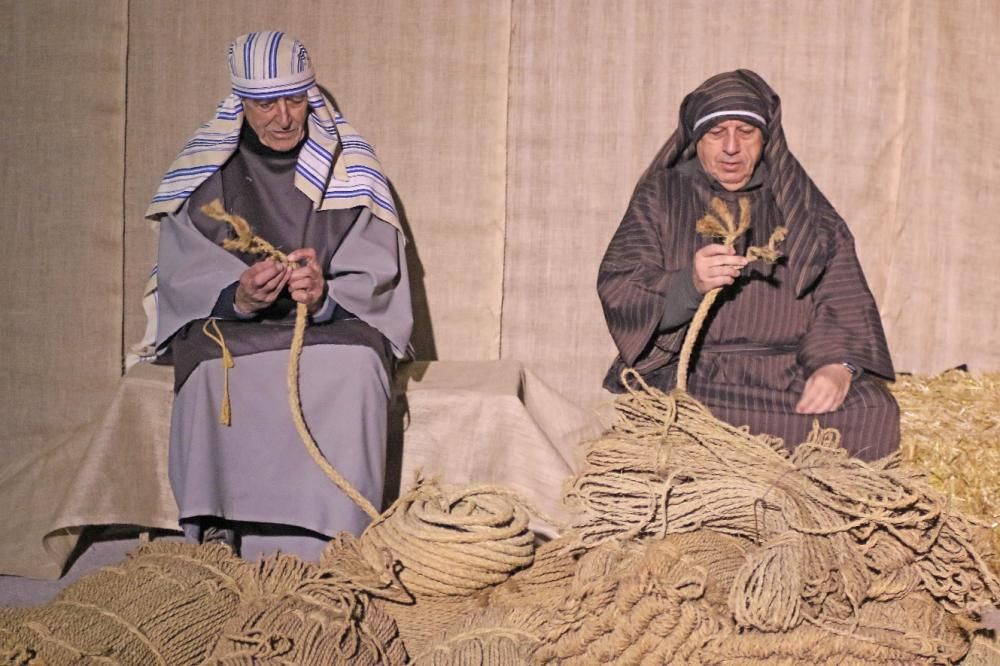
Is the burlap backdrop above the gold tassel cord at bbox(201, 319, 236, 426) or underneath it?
above

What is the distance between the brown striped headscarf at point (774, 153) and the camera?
404 cm

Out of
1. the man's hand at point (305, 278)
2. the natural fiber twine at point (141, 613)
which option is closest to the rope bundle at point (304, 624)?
the natural fiber twine at point (141, 613)

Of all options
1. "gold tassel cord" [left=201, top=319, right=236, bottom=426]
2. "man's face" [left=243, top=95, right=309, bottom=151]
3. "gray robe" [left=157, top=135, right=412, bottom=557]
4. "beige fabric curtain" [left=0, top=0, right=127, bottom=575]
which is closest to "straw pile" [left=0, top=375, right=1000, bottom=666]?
"gray robe" [left=157, top=135, right=412, bottom=557]

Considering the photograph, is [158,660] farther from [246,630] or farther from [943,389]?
[943,389]

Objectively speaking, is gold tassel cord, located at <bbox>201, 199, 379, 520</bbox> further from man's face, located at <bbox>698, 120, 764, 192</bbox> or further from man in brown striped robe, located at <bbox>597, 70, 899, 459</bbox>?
man's face, located at <bbox>698, 120, 764, 192</bbox>

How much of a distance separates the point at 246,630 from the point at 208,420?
1.36 meters

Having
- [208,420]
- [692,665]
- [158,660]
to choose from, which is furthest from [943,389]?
[158,660]

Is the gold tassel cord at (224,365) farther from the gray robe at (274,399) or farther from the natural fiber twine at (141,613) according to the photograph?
the natural fiber twine at (141,613)

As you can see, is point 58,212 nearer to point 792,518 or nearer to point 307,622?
point 307,622

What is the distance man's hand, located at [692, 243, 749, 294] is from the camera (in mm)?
3658

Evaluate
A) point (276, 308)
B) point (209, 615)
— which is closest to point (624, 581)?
point (209, 615)

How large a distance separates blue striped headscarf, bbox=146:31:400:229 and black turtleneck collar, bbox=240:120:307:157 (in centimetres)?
3

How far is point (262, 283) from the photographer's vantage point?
4.04 metres

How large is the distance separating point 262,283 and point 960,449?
2436 mm
